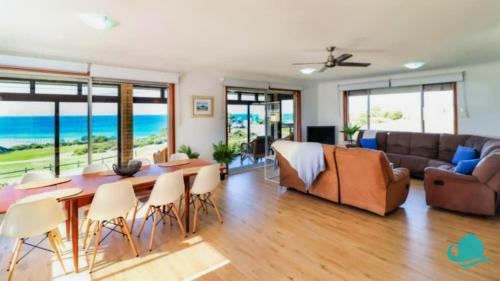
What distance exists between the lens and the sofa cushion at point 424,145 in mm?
5543

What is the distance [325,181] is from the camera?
4.06 metres

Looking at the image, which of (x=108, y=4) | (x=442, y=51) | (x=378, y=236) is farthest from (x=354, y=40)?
(x=108, y=4)

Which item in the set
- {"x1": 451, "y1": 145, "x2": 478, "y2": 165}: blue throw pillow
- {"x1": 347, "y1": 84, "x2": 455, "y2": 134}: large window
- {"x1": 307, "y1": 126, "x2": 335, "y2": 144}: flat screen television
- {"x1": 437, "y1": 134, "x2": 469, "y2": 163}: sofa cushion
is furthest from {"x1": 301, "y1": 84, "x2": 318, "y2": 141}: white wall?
{"x1": 451, "y1": 145, "x2": 478, "y2": 165}: blue throw pillow

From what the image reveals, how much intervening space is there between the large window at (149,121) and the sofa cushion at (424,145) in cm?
547

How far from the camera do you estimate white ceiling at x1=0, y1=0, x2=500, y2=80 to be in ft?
7.86

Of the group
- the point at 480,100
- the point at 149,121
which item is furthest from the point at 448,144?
the point at 149,121

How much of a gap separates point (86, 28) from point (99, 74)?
1.53m

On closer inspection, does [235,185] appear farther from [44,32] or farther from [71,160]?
[44,32]

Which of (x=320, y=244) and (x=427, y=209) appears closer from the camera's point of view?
(x=320, y=244)

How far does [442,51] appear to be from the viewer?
4098 mm

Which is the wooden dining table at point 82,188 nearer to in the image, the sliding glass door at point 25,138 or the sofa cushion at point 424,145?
the sliding glass door at point 25,138

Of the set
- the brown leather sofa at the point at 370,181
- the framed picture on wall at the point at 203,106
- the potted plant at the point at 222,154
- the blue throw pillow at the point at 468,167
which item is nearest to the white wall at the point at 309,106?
the potted plant at the point at 222,154

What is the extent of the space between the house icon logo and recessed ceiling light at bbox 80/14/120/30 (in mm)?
4097

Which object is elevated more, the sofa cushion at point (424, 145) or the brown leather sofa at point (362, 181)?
the sofa cushion at point (424, 145)
